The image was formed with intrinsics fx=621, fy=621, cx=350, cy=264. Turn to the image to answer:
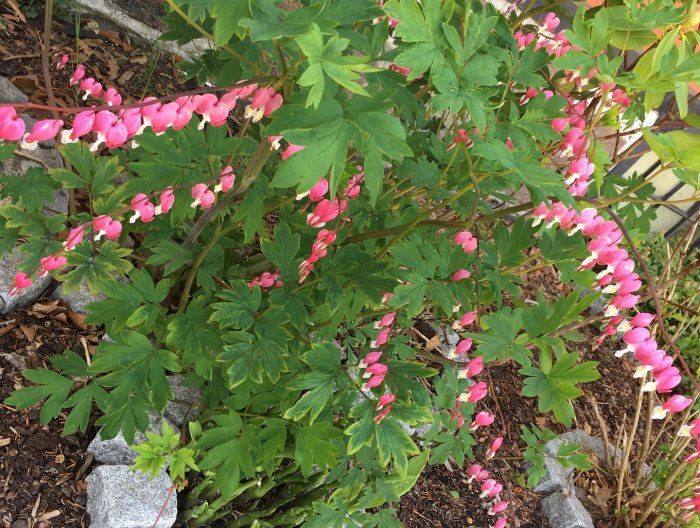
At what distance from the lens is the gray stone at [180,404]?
1916 millimetres

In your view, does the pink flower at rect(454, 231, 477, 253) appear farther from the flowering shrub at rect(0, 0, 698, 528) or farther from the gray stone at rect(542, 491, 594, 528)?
the gray stone at rect(542, 491, 594, 528)

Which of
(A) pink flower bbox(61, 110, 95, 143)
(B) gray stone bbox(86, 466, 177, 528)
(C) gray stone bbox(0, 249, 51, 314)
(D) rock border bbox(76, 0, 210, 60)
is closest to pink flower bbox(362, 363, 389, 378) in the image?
(B) gray stone bbox(86, 466, 177, 528)

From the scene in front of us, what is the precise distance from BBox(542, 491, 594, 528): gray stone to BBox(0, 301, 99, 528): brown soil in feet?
6.56

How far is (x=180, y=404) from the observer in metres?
1.96

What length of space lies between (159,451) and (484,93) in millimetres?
1123

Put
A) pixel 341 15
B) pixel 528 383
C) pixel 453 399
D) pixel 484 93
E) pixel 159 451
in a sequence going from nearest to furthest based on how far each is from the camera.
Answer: pixel 341 15 → pixel 484 93 → pixel 528 383 → pixel 159 451 → pixel 453 399

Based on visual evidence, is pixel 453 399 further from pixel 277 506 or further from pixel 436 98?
pixel 436 98

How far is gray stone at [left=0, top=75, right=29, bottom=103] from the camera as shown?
7.04 feet

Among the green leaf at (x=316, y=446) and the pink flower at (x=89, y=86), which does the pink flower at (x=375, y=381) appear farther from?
the pink flower at (x=89, y=86)

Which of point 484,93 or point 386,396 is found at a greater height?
point 484,93

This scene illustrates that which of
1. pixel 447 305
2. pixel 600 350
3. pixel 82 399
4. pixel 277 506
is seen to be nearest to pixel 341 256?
pixel 447 305

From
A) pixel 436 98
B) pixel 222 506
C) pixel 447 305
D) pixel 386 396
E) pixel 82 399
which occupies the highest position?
pixel 436 98

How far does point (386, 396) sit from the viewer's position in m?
1.40

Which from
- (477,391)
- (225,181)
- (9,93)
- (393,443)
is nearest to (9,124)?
(225,181)
